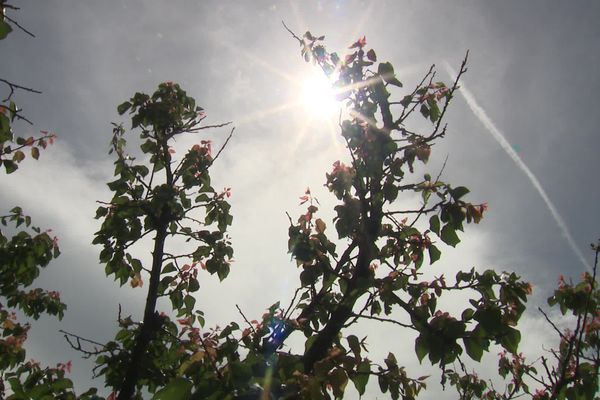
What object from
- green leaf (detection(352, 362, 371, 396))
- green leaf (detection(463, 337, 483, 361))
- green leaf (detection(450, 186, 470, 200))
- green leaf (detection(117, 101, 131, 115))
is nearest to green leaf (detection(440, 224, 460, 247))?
green leaf (detection(450, 186, 470, 200))

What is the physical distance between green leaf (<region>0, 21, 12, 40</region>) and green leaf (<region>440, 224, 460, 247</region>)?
4.18 metres

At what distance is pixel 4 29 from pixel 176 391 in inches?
121

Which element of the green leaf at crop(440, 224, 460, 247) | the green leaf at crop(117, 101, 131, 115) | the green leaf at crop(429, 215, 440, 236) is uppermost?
the green leaf at crop(117, 101, 131, 115)

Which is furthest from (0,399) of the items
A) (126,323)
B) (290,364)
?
(290,364)

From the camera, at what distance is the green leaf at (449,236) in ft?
12.0

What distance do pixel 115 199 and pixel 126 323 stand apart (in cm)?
182

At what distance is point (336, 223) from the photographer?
157 inches

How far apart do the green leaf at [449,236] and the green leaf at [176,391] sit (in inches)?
103

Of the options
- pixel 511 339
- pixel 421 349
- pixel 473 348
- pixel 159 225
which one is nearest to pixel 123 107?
pixel 159 225

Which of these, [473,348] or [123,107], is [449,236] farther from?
[123,107]

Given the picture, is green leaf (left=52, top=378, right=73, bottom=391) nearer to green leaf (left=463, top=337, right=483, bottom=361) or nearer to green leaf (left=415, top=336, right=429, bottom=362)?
green leaf (left=415, top=336, right=429, bottom=362)

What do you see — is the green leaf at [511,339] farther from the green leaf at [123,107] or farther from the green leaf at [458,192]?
the green leaf at [123,107]

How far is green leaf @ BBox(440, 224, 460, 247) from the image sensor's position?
3643mm

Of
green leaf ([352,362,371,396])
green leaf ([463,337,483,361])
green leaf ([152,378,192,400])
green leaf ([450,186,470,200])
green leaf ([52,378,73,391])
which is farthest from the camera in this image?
green leaf ([52,378,73,391])
